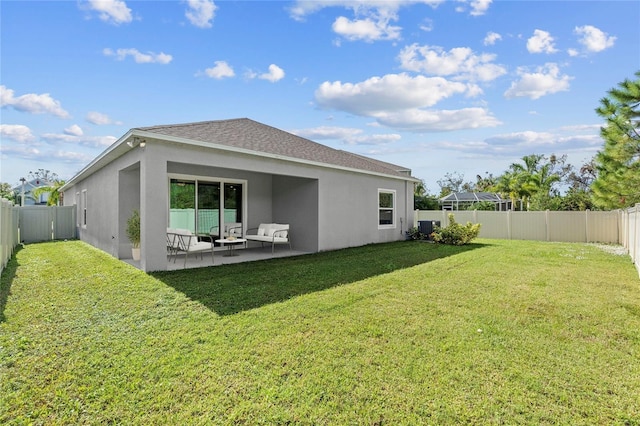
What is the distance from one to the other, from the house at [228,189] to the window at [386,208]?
4cm

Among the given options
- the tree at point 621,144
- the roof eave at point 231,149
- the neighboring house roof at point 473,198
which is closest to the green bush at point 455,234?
the roof eave at point 231,149

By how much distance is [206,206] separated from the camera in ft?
35.0

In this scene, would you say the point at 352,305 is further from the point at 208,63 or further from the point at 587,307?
the point at 208,63

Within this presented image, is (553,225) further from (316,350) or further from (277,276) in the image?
(316,350)

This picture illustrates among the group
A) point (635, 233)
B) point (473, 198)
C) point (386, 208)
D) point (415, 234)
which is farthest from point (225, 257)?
point (473, 198)

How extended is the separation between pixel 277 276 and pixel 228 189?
16.7 ft

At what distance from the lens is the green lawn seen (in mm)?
2578

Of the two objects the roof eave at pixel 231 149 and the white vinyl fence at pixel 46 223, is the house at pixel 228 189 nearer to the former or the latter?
the roof eave at pixel 231 149

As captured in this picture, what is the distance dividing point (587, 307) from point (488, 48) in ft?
33.6

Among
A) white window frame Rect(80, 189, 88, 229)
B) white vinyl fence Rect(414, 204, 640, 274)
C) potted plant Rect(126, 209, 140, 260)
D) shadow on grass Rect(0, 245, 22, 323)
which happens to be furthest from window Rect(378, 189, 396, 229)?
white window frame Rect(80, 189, 88, 229)

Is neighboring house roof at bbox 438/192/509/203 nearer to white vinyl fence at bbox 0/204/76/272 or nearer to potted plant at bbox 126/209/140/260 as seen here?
potted plant at bbox 126/209/140/260

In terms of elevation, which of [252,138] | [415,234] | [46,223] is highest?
[252,138]

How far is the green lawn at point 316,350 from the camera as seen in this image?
8.46 feet

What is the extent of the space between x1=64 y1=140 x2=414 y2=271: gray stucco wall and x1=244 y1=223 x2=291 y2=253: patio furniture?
0.31 metres
